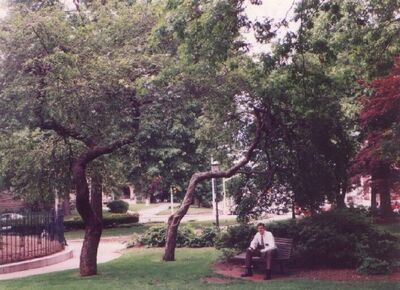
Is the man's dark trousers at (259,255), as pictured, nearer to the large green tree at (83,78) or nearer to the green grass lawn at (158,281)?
the green grass lawn at (158,281)

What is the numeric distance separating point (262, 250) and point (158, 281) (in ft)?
8.94

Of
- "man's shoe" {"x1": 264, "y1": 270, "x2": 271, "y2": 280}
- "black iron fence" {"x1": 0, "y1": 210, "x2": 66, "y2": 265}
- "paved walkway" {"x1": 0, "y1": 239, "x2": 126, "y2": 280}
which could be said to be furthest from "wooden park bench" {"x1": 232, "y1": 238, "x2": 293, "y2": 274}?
"black iron fence" {"x1": 0, "y1": 210, "x2": 66, "y2": 265}

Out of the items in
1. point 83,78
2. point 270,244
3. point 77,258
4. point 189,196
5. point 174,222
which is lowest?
point 77,258

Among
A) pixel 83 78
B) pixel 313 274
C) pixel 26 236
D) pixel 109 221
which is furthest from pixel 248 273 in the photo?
pixel 109 221

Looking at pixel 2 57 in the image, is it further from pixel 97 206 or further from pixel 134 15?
pixel 97 206

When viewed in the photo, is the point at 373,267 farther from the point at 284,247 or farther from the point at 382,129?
the point at 382,129

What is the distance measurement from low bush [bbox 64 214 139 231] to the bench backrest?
23.3 meters

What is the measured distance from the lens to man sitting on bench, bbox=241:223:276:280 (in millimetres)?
12623

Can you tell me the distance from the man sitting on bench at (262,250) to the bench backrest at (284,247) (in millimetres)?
428

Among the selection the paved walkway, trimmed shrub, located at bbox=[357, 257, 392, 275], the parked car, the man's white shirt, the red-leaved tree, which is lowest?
the paved walkway

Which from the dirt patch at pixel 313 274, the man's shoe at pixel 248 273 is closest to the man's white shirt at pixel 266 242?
the man's shoe at pixel 248 273

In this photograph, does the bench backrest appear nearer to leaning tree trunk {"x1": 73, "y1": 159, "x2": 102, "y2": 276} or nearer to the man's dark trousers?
the man's dark trousers

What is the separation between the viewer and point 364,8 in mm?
12016

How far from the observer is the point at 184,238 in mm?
20844
